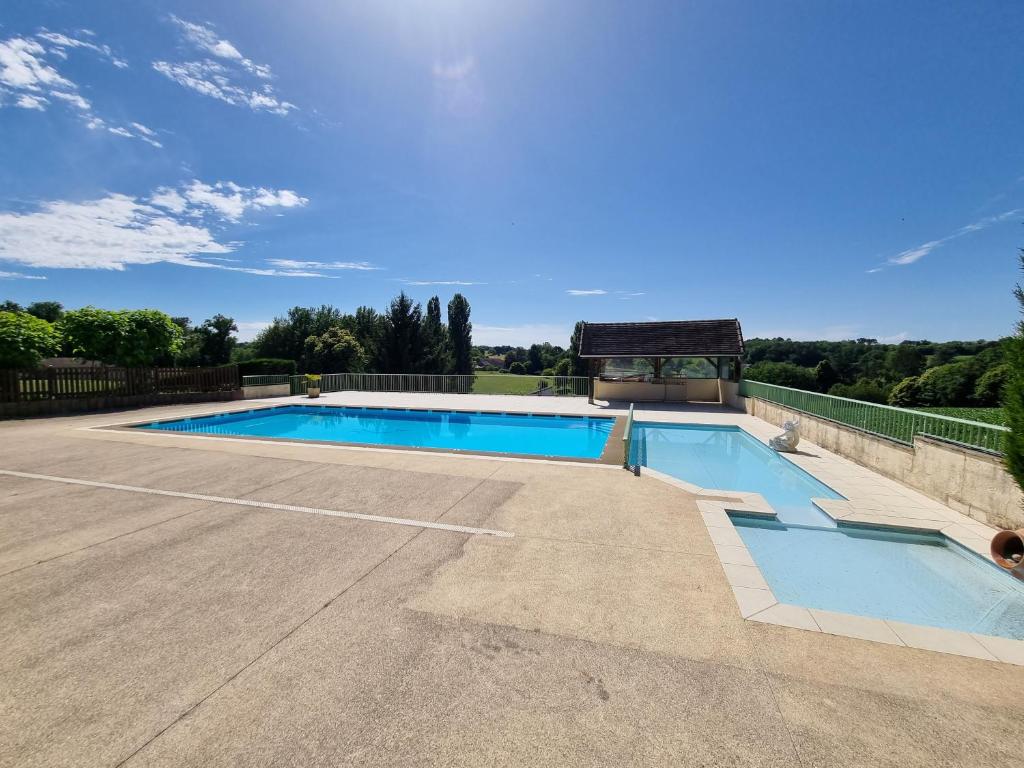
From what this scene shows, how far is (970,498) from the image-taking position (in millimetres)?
5535

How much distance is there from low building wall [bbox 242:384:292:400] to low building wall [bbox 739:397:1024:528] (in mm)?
22807

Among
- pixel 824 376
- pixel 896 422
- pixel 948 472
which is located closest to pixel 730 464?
pixel 896 422

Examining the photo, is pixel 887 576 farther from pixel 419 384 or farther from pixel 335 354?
pixel 335 354

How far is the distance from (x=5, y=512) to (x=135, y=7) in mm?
12057

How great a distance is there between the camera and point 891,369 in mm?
49031

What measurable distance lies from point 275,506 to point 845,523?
7.81m

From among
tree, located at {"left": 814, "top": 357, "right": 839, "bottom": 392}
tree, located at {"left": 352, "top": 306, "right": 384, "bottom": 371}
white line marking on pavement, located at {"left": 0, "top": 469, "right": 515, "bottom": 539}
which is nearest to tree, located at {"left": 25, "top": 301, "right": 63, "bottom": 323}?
tree, located at {"left": 352, "top": 306, "right": 384, "bottom": 371}

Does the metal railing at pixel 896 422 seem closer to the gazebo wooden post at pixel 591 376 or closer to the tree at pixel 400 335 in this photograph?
the gazebo wooden post at pixel 591 376

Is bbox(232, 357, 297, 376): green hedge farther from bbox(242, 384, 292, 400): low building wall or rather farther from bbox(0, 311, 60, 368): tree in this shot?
bbox(0, 311, 60, 368): tree

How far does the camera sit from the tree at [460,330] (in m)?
45.8

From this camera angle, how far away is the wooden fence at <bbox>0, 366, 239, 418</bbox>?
12.4m

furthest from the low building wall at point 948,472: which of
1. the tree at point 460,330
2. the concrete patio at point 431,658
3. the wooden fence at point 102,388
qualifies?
the tree at point 460,330

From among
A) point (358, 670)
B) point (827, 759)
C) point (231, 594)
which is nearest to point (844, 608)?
point (827, 759)

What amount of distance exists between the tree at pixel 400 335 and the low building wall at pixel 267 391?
12721 millimetres
